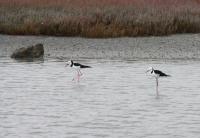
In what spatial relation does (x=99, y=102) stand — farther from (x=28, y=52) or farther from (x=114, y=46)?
(x=114, y=46)

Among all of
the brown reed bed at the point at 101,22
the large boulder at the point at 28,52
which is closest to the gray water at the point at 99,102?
the large boulder at the point at 28,52

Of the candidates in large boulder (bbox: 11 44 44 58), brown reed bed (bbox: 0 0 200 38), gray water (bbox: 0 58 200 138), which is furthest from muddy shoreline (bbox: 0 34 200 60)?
gray water (bbox: 0 58 200 138)

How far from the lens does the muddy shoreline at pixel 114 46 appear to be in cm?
1644

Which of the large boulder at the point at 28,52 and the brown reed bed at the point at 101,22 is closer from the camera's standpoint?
the large boulder at the point at 28,52

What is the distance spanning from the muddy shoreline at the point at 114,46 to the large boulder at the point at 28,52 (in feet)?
1.29

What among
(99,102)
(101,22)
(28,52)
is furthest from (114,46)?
(99,102)

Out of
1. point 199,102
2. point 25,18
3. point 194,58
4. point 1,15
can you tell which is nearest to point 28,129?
point 199,102

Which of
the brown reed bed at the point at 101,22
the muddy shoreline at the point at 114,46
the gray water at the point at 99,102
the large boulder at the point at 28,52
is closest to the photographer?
the gray water at the point at 99,102

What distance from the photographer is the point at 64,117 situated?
6730 millimetres

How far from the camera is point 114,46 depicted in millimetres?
18344

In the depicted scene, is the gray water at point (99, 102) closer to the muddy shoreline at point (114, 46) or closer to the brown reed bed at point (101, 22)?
the muddy shoreline at point (114, 46)

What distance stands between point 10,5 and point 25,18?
4410mm

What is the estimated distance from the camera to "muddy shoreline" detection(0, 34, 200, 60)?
53.9 feet

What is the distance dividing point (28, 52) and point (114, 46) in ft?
14.1
